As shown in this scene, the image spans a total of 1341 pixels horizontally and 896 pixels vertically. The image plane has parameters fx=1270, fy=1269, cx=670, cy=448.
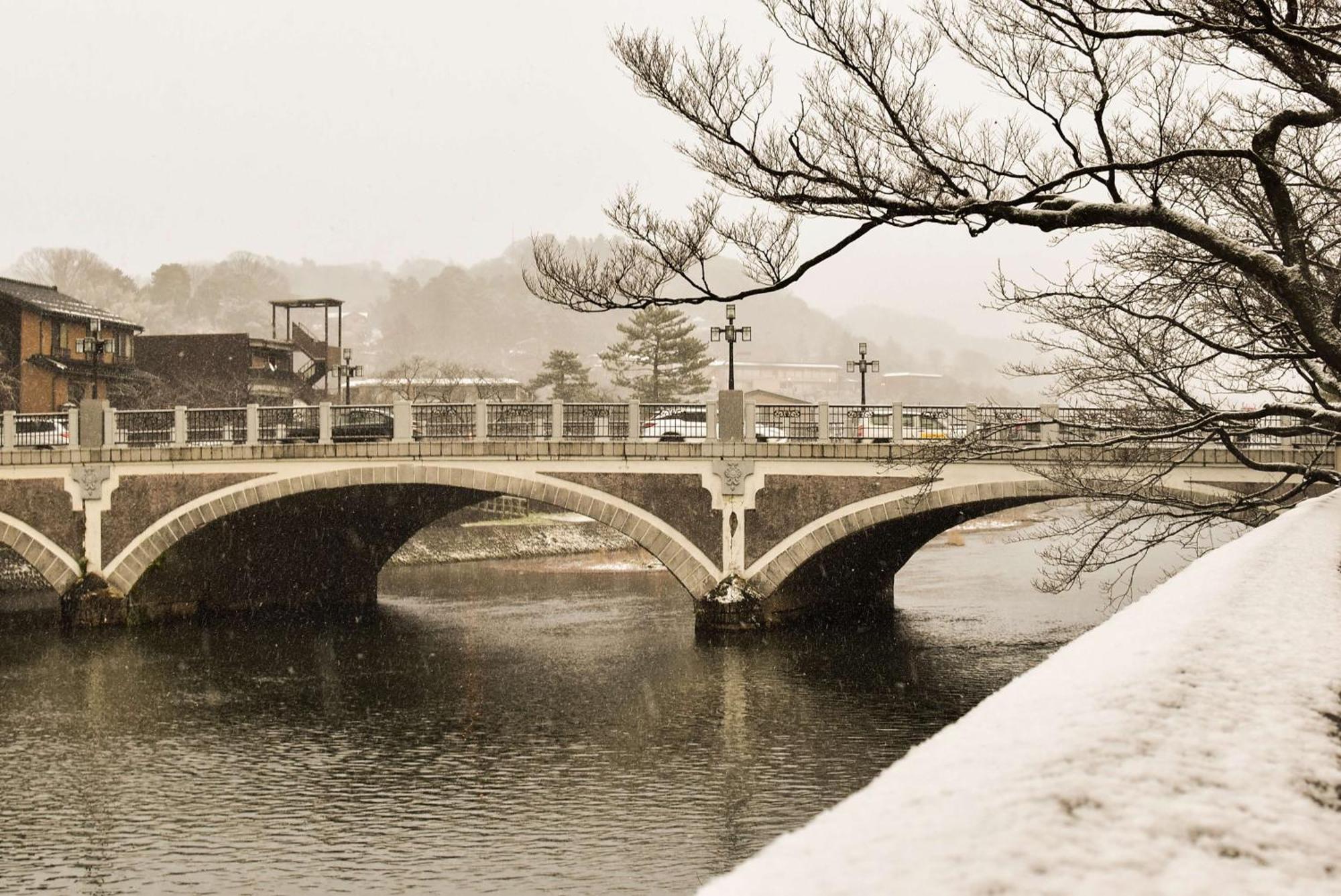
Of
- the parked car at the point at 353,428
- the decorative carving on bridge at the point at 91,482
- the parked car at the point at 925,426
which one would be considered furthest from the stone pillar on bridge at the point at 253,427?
the parked car at the point at 925,426

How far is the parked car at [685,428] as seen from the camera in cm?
2908

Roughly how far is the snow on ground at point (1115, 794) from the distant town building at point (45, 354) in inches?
2009

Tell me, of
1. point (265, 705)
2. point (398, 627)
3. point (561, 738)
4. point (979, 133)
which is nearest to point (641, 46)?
point (979, 133)

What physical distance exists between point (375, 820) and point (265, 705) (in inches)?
311

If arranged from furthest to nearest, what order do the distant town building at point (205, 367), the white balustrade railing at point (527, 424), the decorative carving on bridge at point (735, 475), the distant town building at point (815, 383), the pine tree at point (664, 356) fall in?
the distant town building at point (815, 383) < the pine tree at point (664, 356) < the distant town building at point (205, 367) < the decorative carving on bridge at point (735, 475) < the white balustrade railing at point (527, 424)

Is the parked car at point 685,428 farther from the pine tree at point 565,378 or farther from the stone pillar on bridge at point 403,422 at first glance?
the pine tree at point 565,378

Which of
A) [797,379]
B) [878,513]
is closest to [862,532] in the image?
[878,513]

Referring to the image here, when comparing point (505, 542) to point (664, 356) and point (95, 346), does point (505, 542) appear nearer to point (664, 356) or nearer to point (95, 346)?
point (95, 346)

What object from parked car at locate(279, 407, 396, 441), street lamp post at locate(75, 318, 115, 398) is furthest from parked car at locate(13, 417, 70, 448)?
parked car at locate(279, 407, 396, 441)

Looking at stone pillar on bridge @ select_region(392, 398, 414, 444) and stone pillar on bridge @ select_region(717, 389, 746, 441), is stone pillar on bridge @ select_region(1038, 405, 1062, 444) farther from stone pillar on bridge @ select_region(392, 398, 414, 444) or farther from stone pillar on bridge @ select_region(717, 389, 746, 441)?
stone pillar on bridge @ select_region(392, 398, 414, 444)

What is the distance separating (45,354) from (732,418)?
36.1m

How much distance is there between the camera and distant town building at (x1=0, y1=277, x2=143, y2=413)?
50.7 metres

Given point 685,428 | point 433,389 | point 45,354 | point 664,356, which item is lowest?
point 685,428

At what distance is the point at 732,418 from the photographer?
28406mm
